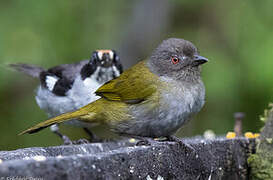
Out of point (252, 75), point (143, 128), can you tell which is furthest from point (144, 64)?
point (252, 75)

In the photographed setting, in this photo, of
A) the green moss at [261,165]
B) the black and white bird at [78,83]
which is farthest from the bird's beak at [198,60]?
the black and white bird at [78,83]

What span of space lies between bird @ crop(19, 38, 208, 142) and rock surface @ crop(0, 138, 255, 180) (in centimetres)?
33

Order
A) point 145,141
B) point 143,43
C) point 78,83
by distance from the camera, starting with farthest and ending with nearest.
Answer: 1. point 143,43
2. point 78,83
3. point 145,141

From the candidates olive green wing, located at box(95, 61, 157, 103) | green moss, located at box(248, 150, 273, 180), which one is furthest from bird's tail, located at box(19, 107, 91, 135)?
green moss, located at box(248, 150, 273, 180)

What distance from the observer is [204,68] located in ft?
26.0

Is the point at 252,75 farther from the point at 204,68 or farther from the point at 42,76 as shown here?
the point at 42,76

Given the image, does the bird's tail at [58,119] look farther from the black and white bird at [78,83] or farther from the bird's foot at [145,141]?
the black and white bird at [78,83]

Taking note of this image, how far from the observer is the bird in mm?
4012

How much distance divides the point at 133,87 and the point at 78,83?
5.53 ft

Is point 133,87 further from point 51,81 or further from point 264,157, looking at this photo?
point 51,81

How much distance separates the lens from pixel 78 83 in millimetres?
5879

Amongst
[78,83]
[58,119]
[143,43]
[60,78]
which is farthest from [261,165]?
[143,43]

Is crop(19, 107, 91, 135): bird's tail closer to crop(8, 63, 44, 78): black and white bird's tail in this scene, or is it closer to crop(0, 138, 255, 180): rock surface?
crop(0, 138, 255, 180): rock surface

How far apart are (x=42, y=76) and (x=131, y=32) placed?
204 centimetres
